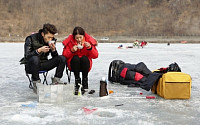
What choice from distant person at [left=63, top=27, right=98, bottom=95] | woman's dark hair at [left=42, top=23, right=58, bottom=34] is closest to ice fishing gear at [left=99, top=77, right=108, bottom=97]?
distant person at [left=63, top=27, right=98, bottom=95]

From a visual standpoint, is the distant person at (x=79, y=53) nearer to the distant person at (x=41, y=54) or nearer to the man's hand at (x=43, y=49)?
the distant person at (x=41, y=54)

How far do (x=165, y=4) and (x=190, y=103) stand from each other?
76.0 m

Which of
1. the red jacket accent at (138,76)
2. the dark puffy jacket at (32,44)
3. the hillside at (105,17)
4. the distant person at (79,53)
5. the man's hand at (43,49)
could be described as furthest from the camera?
the hillside at (105,17)

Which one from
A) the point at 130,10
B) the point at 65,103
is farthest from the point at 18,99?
the point at 130,10

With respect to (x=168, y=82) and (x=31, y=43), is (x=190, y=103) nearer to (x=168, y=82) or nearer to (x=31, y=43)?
(x=168, y=82)

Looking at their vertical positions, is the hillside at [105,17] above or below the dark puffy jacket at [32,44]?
above

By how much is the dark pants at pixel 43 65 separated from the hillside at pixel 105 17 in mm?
66634

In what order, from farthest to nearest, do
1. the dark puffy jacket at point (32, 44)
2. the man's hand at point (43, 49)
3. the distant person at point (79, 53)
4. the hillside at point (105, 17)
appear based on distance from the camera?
the hillside at point (105, 17) → the distant person at point (79, 53) → the dark puffy jacket at point (32, 44) → the man's hand at point (43, 49)

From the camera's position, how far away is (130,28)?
71.9 meters

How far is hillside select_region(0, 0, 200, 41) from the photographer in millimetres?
70812

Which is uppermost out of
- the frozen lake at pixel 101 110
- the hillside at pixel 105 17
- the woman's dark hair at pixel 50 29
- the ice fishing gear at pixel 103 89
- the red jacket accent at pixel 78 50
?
the hillside at pixel 105 17

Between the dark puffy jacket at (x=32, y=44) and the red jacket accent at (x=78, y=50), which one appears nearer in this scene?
the dark puffy jacket at (x=32, y=44)

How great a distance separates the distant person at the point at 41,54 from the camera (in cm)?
394

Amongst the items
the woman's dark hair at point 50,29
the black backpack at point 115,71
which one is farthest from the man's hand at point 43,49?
the black backpack at point 115,71
